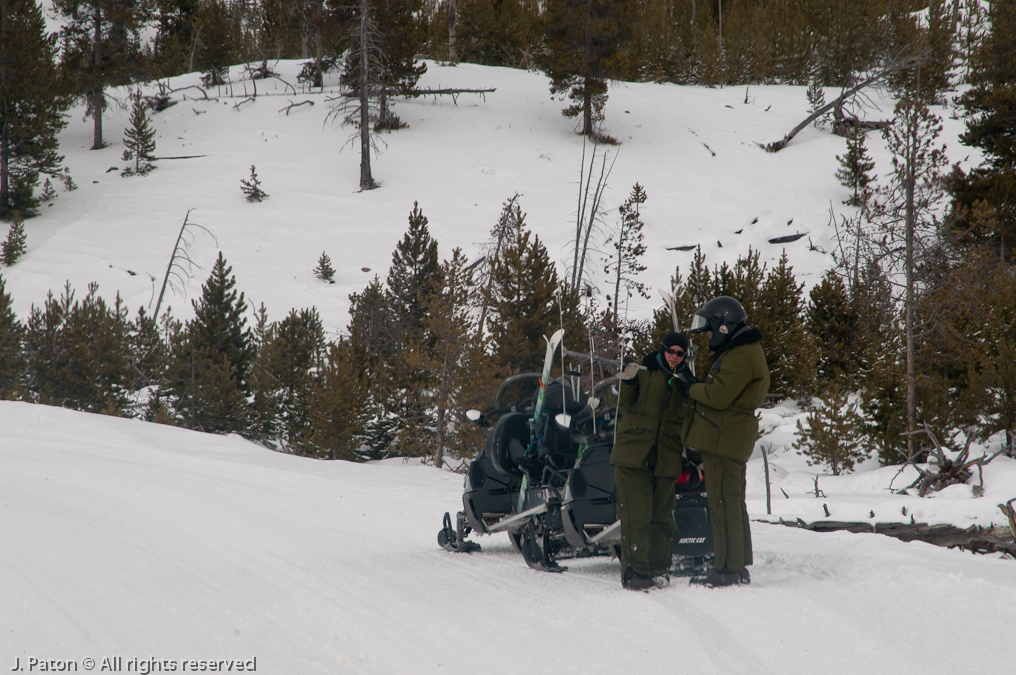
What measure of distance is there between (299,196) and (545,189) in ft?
41.2

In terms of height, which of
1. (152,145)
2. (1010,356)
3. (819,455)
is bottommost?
(819,455)

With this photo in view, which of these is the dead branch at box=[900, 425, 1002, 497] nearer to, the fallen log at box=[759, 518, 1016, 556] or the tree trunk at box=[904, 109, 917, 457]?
the tree trunk at box=[904, 109, 917, 457]

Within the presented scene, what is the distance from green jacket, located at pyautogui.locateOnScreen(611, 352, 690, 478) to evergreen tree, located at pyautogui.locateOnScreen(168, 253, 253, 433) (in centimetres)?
1805

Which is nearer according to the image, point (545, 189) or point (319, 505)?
point (319, 505)

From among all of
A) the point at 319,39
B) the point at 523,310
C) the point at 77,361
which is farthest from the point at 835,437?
the point at 319,39

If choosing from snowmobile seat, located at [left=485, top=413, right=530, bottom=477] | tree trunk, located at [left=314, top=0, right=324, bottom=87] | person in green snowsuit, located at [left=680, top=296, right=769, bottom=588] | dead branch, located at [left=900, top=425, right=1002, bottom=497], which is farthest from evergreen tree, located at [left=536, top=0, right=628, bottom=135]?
person in green snowsuit, located at [left=680, top=296, right=769, bottom=588]

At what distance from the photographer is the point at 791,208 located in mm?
34312

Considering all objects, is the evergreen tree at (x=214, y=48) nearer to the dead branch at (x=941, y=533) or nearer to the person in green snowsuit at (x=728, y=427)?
the dead branch at (x=941, y=533)

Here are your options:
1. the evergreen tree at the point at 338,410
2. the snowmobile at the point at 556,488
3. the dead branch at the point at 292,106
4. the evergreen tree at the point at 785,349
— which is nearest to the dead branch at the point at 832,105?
the evergreen tree at the point at 785,349

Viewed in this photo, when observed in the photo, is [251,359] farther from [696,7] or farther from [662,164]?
[696,7]

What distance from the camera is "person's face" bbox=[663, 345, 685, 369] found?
487 centimetres

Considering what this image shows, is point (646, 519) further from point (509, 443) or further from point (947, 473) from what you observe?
point (947, 473)

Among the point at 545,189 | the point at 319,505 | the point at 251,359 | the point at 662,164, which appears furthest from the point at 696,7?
the point at 319,505

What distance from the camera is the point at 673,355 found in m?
4.87
